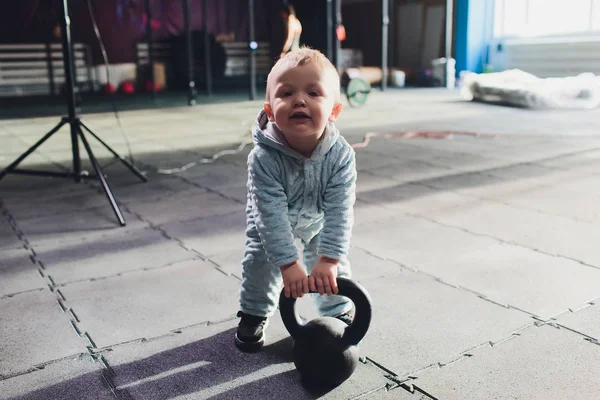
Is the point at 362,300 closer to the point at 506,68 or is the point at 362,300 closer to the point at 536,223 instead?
the point at 536,223

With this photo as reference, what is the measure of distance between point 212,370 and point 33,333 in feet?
1.76

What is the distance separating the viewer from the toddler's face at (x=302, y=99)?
1.24 m

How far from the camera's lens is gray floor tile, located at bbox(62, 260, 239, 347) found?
1.56 metres

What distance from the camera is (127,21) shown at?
1109cm

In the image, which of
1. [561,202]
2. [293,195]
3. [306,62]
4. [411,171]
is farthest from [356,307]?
[411,171]

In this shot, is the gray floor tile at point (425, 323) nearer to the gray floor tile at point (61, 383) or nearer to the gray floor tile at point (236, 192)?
the gray floor tile at point (61, 383)

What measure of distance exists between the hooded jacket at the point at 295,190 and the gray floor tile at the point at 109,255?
807 mm

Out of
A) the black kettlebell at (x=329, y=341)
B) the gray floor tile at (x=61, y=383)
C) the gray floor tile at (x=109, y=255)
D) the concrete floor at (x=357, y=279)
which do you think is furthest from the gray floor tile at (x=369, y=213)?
the gray floor tile at (x=61, y=383)

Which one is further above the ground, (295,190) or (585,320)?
(295,190)

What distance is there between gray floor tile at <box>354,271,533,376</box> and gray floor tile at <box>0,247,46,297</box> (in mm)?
1066

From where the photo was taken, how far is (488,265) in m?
1.97

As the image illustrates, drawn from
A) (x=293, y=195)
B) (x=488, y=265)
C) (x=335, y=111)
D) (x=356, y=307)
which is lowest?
(x=488, y=265)

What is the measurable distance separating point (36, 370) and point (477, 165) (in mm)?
2931

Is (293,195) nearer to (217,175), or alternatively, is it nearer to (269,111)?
(269,111)
